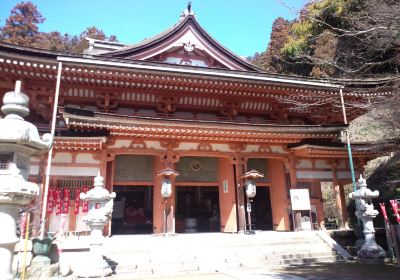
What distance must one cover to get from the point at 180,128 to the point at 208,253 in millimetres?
4232

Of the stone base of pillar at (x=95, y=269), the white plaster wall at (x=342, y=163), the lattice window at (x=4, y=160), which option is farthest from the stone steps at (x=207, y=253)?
the lattice window at (x=4, y=160)

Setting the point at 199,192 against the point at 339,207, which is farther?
the point at 199,192

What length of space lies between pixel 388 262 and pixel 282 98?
23.0ft

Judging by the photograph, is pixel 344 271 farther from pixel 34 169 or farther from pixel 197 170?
pixel 34 169

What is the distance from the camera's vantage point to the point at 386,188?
53.1 feet

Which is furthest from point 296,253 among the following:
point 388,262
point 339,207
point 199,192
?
point 199,192

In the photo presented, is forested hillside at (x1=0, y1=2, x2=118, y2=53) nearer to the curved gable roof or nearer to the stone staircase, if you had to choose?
the curved gable roof

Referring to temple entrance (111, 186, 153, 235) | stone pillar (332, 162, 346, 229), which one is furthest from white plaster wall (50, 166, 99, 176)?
stone pillar (332, 162, 346, 229)

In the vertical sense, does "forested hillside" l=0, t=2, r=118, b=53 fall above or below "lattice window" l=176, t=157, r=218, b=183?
above

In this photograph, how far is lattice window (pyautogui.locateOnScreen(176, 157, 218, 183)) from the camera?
43.4ft

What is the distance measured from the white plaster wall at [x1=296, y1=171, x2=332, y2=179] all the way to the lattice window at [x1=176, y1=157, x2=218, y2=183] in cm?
357

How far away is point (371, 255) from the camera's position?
8766 millimetres

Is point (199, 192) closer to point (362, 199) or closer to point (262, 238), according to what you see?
point (262, 238)

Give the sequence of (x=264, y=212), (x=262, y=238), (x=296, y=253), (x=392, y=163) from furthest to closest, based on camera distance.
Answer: (x=392, y=163), (x=264, y=212), (x=262, y=238), (x=296, y=253)
